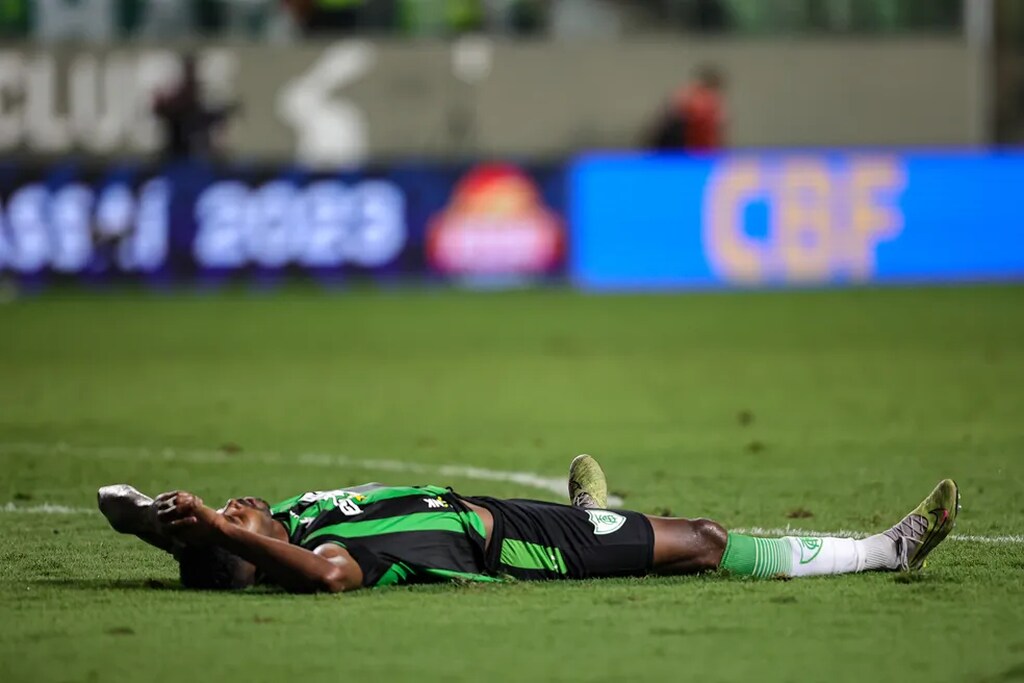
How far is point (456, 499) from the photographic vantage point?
6207 millimetres

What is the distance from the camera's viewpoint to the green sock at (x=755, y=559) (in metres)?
6.38

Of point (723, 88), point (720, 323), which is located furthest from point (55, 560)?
point (723, 88)

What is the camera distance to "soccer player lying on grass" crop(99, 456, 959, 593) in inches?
234

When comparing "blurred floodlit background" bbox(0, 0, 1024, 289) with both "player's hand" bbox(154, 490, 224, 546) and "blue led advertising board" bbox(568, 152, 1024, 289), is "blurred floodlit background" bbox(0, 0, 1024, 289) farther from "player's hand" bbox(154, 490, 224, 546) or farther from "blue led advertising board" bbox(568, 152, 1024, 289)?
"player's hand" bbox(154, 490, 224, 546)

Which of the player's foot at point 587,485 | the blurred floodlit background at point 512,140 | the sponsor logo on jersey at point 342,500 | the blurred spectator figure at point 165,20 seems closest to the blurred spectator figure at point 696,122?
the blurred floodlit background at point 512,140

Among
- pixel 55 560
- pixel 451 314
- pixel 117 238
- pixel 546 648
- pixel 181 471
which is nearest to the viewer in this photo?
pixel 546 648

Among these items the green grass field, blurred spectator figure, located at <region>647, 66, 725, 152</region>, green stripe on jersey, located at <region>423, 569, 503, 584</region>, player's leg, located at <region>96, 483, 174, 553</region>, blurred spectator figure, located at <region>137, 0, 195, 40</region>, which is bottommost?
the green grass field

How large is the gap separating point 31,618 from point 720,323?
13804 mm

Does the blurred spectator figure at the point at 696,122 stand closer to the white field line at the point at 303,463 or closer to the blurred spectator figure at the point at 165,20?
the blurred spectator figure at the point at 165,20

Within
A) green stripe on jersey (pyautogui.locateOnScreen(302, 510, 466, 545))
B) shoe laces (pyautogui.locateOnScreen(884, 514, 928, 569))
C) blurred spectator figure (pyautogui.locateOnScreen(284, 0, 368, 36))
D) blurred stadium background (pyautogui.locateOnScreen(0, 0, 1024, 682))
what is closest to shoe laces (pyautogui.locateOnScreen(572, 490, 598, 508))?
blurred stadium background (pyautogui.locateOnScreen(0, 0, 1024, 682))

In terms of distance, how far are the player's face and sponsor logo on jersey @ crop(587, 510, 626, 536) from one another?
113 centimetres

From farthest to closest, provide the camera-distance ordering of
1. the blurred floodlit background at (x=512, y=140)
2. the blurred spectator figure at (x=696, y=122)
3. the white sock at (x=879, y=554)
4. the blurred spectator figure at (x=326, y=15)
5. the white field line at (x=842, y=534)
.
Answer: the blurred spectator figure at (x=326, y=15) < the blurred spectator figure at (x=696, y=122) < the blurred floodlit background at (x=512, y=140) < the white field line at (x=842, y=534) < the white sock at (x=879, y=554)

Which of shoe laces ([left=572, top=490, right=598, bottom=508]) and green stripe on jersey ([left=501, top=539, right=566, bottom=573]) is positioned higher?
shoe laces ([left=572, top=490, right=598, bottom=508])

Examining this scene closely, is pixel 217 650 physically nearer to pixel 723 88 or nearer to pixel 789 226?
pixel 789 226
